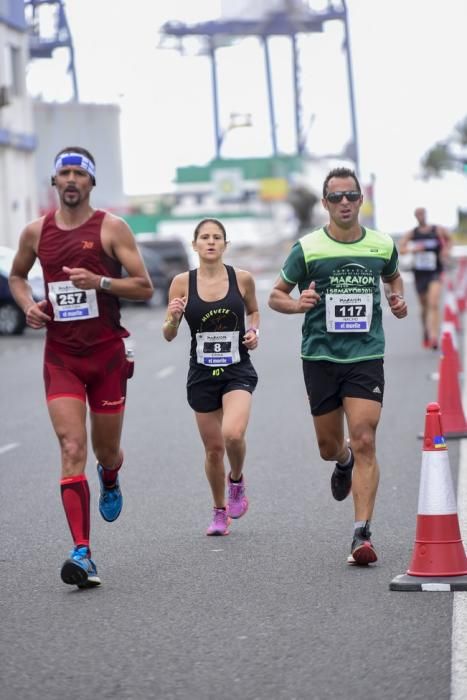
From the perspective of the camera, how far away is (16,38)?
5081 cm

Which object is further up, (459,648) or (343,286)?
(343,286)

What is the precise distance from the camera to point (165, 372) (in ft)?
77.9

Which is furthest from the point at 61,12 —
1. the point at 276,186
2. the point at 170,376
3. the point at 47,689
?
the point at 47,689

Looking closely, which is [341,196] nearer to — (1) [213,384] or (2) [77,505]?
(1) [213,384]

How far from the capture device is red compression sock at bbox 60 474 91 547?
8.02 meters

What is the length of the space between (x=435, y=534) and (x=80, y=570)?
5.33ft

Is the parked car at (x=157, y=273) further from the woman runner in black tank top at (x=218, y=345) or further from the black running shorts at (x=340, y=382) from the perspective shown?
the black running shorts at (x=340, y=382)

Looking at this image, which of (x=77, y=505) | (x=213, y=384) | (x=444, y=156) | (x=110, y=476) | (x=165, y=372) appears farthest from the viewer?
(x=444, y=156)

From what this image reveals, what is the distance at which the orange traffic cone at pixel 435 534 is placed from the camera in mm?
7598

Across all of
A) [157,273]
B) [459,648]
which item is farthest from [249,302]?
[157,273]

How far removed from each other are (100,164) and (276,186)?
66.9 metres

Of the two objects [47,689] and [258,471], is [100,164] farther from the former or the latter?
[47,689]

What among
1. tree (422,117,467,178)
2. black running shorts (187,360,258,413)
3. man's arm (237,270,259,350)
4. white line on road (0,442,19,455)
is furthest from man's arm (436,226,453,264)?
tree (422,117,467,178)

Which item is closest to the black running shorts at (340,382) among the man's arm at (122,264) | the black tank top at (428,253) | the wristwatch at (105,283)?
the man's arm at (122,264)
